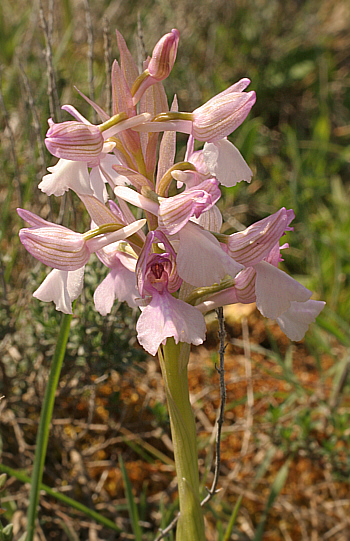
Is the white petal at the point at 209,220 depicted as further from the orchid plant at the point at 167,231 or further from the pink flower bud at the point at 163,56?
the pink flower bud at the point at 163,56

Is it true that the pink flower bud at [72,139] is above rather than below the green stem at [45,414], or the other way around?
above

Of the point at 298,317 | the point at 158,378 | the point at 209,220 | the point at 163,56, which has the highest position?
the point at 163,56

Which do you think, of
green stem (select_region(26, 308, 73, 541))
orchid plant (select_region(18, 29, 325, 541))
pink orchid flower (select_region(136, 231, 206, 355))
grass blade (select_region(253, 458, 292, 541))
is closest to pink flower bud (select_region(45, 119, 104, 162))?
orchid plant (select_region(18, 29, 325, 541))

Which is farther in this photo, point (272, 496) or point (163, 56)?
point (272, 496)

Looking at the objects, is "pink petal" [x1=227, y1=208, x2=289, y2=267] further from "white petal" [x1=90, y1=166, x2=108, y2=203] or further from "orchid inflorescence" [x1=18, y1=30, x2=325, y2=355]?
"white petal" [x1=90, y1=166, x2=108, y2=203]

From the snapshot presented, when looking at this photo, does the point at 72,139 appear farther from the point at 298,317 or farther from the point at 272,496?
the point at 272,496

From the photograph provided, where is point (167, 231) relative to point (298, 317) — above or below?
above

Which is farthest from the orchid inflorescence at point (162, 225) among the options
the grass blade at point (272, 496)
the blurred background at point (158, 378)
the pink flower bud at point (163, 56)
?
the grass blade at point (272, 496)

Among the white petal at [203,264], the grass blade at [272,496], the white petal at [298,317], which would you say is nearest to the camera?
the white petal at [203,264]

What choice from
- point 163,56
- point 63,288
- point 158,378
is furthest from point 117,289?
point 158,378
